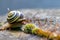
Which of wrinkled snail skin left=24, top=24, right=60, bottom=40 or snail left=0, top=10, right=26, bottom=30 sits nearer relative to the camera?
wrinkled snail skin left=24, top=24, right=60, bottom=40

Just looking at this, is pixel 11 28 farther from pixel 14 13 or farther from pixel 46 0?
pixel 46 0

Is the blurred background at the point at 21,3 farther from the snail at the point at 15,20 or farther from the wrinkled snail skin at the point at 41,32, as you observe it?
the wrinkled snail skin at the point at 41,32

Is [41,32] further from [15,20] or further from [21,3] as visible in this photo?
[21,3]

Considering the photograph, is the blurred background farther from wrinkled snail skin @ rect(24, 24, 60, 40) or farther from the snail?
wrinkled snail skin @ rect(24, 24, 60, 40)

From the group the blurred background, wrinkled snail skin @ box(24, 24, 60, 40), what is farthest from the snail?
the blurred background

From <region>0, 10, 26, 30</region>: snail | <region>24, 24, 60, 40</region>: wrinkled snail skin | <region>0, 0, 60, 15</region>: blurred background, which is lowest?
<region>24, 24, 60, 40</region>: wrinkled snail skin

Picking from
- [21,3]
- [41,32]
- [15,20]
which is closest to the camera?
[41,32]

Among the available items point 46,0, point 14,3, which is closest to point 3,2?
point 14,3

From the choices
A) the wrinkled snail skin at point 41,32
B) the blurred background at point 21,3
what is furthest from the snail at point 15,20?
the blurred background at point 21,3

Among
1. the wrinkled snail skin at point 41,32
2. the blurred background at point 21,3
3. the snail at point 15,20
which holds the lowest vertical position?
the wrinkled snail skin at point 41,32

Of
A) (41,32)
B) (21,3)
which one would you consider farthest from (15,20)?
(21,3)

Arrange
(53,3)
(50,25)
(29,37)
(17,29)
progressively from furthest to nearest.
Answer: (53,3), (17,29), (50,25), (29,37)
